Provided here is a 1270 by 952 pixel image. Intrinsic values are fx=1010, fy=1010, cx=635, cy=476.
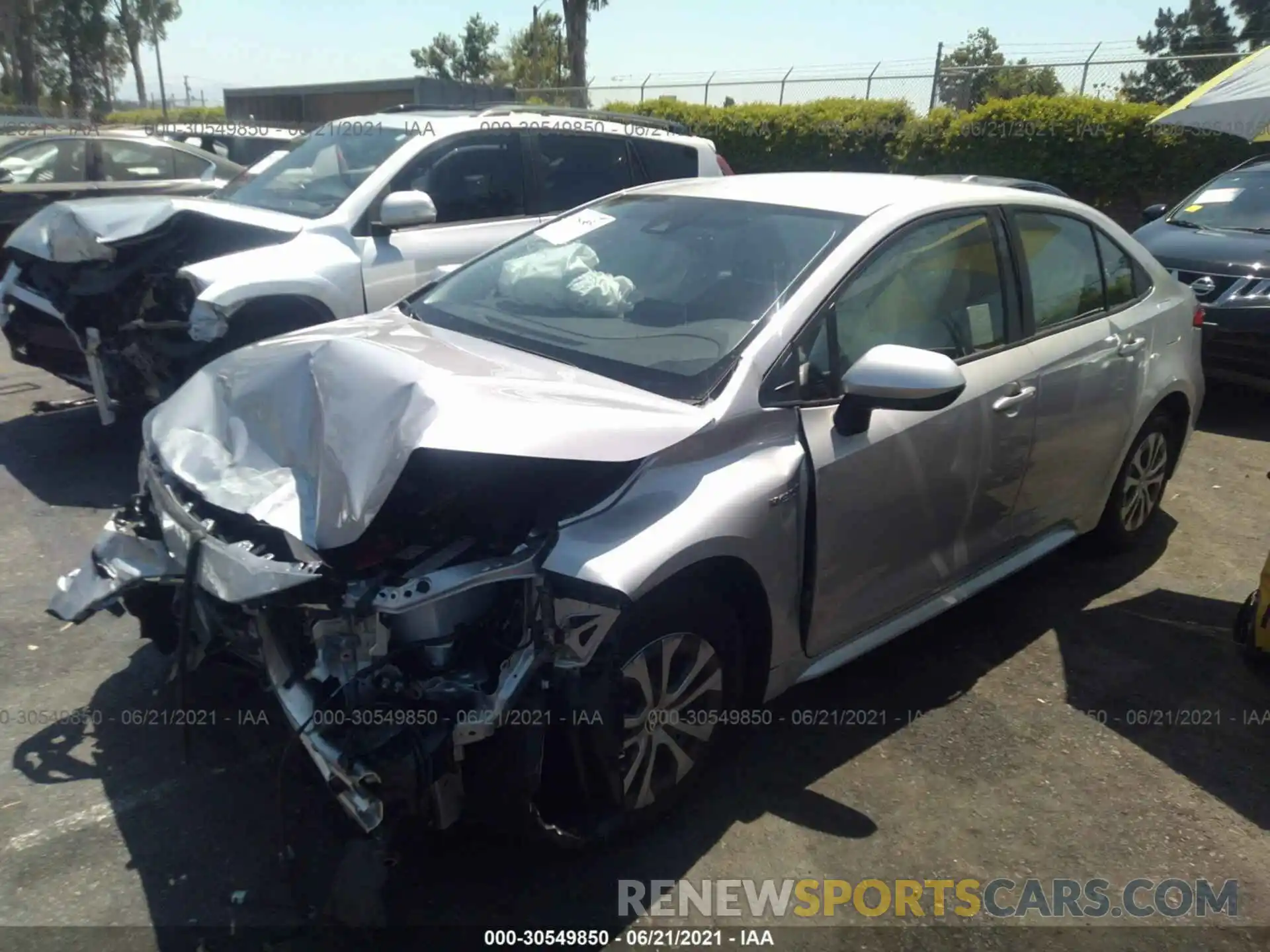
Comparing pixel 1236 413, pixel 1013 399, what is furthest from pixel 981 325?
pixel 1236 413

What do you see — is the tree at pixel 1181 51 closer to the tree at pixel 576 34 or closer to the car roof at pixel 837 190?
the car roof at pixel 837 190

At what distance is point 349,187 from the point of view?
587 cm

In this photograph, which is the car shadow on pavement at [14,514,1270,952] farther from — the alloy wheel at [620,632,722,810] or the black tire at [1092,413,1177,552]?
the black tire at [1092,413,1177,552]

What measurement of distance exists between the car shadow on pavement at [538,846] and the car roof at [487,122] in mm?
3827

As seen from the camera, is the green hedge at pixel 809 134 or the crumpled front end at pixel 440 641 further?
the green hedge at pixel 809 134

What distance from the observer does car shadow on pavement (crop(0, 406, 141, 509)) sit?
5352 mm

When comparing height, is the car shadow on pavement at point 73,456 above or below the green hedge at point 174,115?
below

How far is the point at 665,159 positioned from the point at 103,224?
A: 3.68 m

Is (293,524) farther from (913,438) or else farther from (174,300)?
(174,300)

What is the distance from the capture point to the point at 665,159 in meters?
7.18

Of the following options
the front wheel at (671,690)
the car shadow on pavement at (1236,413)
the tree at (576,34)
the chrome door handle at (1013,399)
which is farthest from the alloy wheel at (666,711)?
the tree at (576,34)

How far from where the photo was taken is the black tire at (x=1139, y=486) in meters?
4.72

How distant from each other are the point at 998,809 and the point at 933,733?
0.40 m

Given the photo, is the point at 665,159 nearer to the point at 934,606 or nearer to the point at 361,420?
the point at 934,606
